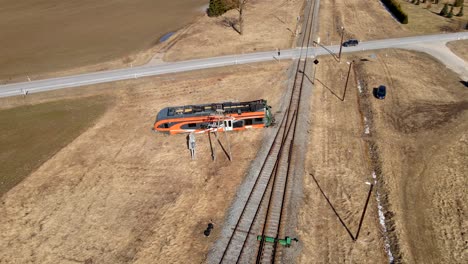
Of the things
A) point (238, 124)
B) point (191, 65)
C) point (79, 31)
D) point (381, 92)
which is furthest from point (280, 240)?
point (79, 31)

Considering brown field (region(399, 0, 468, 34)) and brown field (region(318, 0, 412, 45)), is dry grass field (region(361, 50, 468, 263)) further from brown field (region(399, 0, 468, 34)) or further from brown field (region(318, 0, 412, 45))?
brown field (region(399, 0, 468, 34))

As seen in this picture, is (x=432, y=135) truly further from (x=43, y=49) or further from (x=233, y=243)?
(x=43, y=49)

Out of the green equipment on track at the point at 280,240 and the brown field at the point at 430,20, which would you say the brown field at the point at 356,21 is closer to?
the brown field at the point at 430,20

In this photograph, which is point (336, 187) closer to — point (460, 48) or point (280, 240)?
point (280, 240)

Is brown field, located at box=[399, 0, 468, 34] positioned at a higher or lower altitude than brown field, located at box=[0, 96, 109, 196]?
higher

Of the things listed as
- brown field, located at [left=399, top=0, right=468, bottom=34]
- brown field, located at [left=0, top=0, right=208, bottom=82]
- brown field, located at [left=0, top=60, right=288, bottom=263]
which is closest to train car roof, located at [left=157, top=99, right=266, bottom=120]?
brown field, located at [left=0, top=60, right=288, bottom=263]

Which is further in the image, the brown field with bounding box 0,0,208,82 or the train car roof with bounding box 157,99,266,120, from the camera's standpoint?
the brown field with bounding box 0,0,208,82
